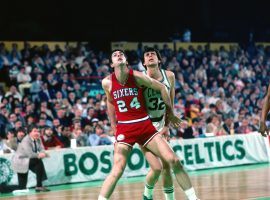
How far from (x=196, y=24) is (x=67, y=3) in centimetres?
723

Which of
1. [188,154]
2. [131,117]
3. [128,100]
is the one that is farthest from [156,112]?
[188,154]

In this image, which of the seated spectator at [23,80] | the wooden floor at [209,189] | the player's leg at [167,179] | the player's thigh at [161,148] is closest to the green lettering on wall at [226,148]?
the wooden floor at [209,189]

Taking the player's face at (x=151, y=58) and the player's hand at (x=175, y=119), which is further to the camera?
the player's face at (x=151, y=58)

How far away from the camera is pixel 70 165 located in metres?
19.6

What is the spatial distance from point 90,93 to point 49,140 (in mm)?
6096

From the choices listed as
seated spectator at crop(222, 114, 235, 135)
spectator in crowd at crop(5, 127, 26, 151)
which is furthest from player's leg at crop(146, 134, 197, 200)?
seated spectator at crop(222, 114, 235, 135)

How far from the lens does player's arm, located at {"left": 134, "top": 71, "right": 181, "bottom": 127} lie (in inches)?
424

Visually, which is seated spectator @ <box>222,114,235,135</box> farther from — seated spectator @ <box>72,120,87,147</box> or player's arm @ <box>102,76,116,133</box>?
player's arm @ <box>102,76,116,133</box>

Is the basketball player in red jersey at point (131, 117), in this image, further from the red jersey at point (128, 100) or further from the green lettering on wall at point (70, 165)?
the green lettering on wall at point (70, 165)

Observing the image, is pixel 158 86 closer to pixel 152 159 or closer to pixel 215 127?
pixel 152 159

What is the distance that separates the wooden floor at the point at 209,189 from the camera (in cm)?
1430

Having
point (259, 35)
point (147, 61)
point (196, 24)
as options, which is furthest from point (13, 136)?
point (259, 35)

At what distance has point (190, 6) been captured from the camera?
35781 millimetres

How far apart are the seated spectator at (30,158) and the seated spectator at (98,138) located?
2971mm
